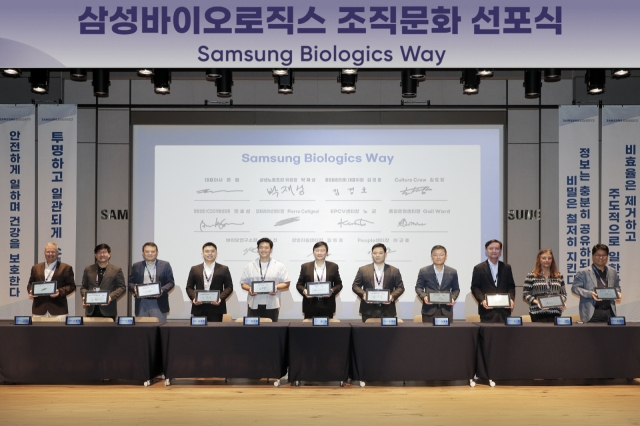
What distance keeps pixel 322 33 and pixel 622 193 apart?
5185mm

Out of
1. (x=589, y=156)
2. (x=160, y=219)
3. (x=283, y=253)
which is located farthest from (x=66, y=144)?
(x=589, y=156)

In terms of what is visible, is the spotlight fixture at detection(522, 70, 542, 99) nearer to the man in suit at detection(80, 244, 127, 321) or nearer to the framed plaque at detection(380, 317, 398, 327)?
the framed plaque at detection(380, 317, 398, 327)

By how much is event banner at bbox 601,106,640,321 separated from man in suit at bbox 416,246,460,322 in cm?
283

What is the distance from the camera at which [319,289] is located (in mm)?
5461

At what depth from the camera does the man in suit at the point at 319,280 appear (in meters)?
5.79

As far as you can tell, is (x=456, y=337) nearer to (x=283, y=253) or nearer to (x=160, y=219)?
(x=283, y=253)

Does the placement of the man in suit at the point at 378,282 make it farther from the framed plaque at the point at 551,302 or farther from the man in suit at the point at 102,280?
the man in suit at the point at 102,280

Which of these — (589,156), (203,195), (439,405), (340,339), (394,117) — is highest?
(394,117)

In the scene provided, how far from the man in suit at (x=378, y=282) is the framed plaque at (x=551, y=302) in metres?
1.26

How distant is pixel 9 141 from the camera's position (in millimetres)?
7527

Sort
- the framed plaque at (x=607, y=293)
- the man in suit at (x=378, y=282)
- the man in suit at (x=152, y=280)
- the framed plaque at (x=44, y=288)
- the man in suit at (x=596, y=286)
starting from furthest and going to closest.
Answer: the man in suit at (x=152, y=280)
the man in suit at (x=378, y=282)
the framed plaque at (x=44, y=288)
the man in suit at (x=596, y=286)
the framed plaque at (x=607, y=293)

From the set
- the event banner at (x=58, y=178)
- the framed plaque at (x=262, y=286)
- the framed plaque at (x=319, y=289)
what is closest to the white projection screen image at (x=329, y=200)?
A: the event banner at (x=58, y=178)

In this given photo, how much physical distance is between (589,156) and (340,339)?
4.47 m

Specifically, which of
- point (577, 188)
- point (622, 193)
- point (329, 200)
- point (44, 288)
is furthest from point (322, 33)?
point (622, 193)
